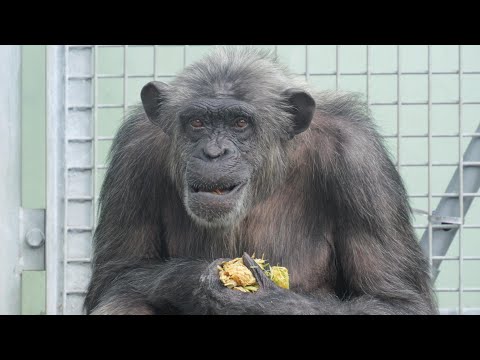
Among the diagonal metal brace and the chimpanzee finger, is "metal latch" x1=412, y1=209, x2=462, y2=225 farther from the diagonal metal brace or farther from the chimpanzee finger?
the chimpanzee finger

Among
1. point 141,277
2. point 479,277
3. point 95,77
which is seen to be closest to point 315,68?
point 95,77

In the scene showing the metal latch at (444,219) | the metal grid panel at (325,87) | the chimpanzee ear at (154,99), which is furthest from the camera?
the metal grid panel at (325,87)

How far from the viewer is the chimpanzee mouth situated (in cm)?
465

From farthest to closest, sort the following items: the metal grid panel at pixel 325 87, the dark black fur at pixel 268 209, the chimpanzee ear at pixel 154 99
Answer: the metal grid panel at pixel 325 87
the chimpanzee ear at pixel 154 99
the dark black fur at pixel 268 209

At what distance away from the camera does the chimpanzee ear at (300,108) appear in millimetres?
5129

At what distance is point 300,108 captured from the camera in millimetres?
5145

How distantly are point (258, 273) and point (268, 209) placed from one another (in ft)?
2.19

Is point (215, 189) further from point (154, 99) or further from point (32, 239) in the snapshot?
point (32, 239)

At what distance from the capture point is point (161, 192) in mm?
5406

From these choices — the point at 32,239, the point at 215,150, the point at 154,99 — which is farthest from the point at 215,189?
the point at 32,239

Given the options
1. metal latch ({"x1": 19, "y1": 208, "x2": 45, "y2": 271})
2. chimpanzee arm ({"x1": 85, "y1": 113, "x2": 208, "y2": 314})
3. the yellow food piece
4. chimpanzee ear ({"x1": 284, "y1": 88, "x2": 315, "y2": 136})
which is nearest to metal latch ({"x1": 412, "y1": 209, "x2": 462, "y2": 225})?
chimpanzee ear ({"x1": 284, "y1": 88, "x2": 315, "y2": 136})

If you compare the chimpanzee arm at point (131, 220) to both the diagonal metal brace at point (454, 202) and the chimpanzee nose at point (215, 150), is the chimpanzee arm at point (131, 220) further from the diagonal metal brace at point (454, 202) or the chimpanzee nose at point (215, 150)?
the diagonal metal brace at point (454, 202)

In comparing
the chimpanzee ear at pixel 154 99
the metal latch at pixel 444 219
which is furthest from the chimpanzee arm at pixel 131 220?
the metal latch at pixel 444 219

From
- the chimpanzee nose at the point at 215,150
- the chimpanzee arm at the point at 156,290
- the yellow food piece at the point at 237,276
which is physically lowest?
the chimpanzee arm at the point at 156,290
